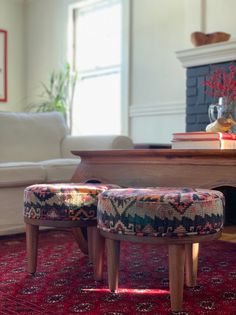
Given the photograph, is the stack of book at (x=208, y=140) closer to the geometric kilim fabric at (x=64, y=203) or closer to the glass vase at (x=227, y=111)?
the glass vase at (x=227, y=111)

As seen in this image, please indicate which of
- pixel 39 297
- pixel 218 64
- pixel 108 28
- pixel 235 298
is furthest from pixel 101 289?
pixel 108 28

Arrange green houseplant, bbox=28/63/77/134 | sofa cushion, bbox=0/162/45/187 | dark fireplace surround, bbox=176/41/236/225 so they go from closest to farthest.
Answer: sofa cushion, bbox=0/162/45/187
dark fireplace surround, bbox=176/41/236/225
green houseplant, bbox=28/63/77/134

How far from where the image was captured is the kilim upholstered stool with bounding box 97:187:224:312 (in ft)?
5.25

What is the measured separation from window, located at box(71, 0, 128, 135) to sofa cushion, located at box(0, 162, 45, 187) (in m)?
1.82

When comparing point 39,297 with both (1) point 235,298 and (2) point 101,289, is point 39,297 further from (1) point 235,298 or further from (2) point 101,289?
(1) point 235,298

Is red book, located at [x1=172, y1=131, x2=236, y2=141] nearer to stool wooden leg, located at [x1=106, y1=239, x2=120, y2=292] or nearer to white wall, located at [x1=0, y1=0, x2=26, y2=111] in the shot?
stool wooden leg, located at [x1=106, y1=239, x2=120, y2=292]

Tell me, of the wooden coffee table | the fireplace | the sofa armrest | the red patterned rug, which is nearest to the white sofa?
the sofa armrest

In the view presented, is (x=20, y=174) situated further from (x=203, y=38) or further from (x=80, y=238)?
(x=203, y=38)

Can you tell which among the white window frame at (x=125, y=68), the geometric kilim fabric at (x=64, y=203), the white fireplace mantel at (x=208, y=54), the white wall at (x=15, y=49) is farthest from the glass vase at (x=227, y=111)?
the white wall at (x=15, y=49)

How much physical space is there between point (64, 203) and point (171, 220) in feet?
1.87

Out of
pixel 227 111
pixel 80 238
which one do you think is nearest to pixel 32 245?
pixel 80 238

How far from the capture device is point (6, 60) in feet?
18.9

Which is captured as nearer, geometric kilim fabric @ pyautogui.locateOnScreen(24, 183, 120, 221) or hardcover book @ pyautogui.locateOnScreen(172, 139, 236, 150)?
geometric kilim fabric @ pyautogui.locateOnScreen(24, 183, 120, 221)

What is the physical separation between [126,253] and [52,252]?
39 centimetres
